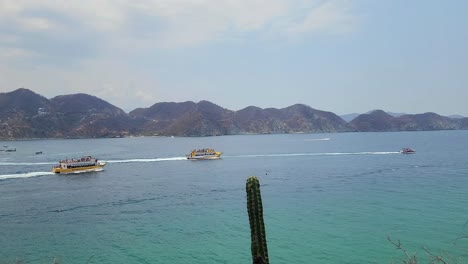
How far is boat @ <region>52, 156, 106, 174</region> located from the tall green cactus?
8268 centimetres

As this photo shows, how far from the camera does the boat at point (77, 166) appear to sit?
83.9m

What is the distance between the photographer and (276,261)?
90.7 ft

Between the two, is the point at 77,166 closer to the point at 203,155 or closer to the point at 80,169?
the point at 80,169

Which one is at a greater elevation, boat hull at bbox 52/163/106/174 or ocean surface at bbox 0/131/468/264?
boat hull at bbox 52/163/106/174

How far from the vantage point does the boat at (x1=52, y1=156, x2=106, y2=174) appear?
83.9 meters

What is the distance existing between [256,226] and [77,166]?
85327mm

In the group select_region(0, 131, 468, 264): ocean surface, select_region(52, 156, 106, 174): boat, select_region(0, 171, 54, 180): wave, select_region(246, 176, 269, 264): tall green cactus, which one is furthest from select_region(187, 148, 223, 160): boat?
select_region(246, 176, 269, 264): tall green cactus

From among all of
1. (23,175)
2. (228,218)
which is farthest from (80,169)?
(228,218)

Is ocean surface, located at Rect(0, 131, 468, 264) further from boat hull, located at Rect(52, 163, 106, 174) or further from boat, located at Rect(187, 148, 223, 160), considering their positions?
boat, located at Rect(187, 148, 223, 160)

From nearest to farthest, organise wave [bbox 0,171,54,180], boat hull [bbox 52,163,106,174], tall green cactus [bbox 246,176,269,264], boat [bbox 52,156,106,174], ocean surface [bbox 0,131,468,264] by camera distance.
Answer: tall green cactus [bbox 246,176,269,264], ocean surface [bbox 0,131,468,264], wave [bbox 0,171,54,180], boat hull [bbox 52,163,106,174], boat [bbox 52,156,106,174]

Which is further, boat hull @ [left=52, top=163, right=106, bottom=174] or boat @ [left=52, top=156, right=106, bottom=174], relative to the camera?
boat @ [left=52, top=156, right=106, bottom=174]

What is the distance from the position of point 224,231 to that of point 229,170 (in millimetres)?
49910

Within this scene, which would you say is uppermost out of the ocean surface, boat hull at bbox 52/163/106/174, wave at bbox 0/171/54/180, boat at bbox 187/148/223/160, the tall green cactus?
the tall green cactus

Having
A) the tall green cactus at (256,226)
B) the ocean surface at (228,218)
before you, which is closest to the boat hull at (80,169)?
the ocean surface at (228,218)
